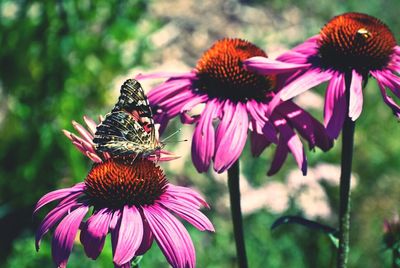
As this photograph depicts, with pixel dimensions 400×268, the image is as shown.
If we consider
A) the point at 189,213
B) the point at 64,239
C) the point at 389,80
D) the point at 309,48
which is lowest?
the point at 64,239

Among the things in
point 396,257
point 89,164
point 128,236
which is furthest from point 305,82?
point 89,164

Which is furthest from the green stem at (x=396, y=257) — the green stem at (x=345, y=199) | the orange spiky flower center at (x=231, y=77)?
the orange spiky flower center at (x=231, y=77)

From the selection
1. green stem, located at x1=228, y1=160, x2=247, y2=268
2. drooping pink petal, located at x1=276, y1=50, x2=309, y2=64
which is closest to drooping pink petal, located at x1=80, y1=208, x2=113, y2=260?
green stem, located at x1=228, y1=160, x2=247, y2=268

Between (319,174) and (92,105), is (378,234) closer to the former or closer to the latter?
(319,174)

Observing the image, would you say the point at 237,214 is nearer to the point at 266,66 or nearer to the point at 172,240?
the point at 172,240

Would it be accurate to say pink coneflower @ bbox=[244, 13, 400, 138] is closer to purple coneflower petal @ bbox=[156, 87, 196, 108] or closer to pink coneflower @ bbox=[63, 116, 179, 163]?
Answer: purple coneflower petal @ bbox=[156, 87, 196, 108]

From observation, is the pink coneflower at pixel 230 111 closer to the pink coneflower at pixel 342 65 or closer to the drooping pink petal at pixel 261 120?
the drooping pink petal at pixel 261 120
